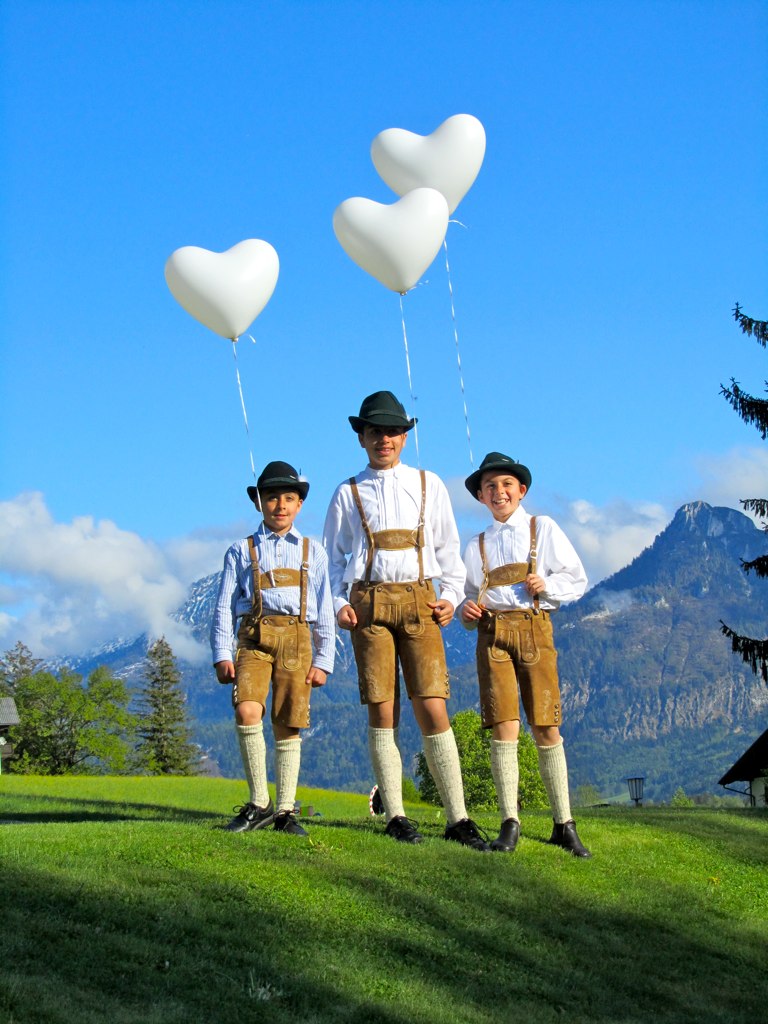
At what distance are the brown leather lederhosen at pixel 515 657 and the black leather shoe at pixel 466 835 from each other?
80 centimetres

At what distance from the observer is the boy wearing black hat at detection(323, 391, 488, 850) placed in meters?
9.30

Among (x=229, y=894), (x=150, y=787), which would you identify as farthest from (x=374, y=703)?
(x=150, y=787)

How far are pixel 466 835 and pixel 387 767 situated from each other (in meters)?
0.81

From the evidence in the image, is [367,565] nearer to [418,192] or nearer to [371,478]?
[371,478]

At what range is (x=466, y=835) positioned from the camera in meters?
9.50

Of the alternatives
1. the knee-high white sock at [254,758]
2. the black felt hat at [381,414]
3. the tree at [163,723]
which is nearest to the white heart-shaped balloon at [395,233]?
the black felt hat at [381,414]

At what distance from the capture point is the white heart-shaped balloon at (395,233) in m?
10.4

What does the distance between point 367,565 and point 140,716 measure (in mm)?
73429

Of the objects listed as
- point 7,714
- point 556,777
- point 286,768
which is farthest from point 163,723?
point 556,777

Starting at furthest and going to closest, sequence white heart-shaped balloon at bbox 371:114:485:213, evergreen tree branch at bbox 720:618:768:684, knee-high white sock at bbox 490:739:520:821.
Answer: evergreen tree branch at bbox 720:618:768:684 → white heart-shaped balloon at bbox 371:114:485:213 → knee-high white sock at bbox 490:739:520:821

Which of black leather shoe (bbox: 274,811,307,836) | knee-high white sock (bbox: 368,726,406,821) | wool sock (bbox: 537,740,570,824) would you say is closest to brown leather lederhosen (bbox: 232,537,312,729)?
knee-high white sock (bbox: 368,726,406,821)

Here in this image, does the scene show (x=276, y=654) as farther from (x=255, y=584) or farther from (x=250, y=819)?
(x=250, y=819)

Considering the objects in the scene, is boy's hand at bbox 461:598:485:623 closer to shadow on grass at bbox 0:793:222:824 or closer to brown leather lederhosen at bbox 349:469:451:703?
brown leather lederhosen at bbox 349:469:451:703

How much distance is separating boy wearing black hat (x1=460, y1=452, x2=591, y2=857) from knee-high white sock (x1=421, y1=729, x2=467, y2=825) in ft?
1.12
